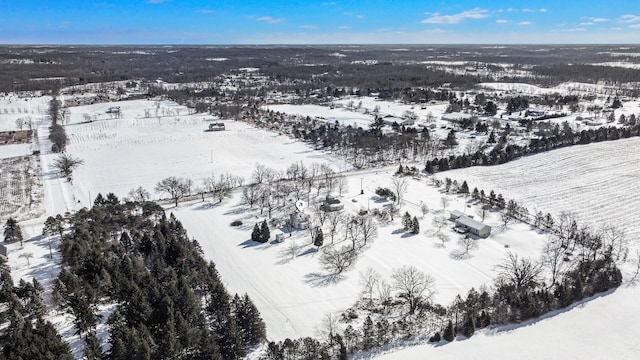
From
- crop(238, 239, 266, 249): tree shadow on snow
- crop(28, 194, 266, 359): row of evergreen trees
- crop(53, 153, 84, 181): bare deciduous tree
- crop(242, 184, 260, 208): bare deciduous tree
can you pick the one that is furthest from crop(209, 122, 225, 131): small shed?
crop(238, 239, 266, 249): tree shadow on snow

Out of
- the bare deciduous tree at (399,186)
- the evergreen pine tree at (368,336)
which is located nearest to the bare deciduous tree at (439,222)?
the bare deciduous tree at (399,186)

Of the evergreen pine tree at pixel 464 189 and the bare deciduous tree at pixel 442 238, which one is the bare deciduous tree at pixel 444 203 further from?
the bare deciduous tree at pixel 442 238

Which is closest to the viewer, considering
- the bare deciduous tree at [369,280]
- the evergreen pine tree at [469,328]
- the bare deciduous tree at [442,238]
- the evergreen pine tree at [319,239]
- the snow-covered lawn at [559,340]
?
the snow-covered lawn at [559,340]

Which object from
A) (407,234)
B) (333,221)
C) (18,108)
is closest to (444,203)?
(407,234)

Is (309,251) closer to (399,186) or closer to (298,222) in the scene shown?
(298,222)

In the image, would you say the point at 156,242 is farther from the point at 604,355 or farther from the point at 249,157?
the point at 249,157

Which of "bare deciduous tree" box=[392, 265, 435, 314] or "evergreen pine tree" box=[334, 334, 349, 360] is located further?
Answer: "bare deciduous tree" box=[392, 265, 435, 314]

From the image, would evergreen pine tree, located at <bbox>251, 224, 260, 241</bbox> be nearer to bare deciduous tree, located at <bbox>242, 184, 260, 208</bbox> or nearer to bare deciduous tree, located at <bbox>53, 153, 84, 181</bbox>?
bare deciduous tree, located at <bbox>242, 184, 260, 208</bbox>
